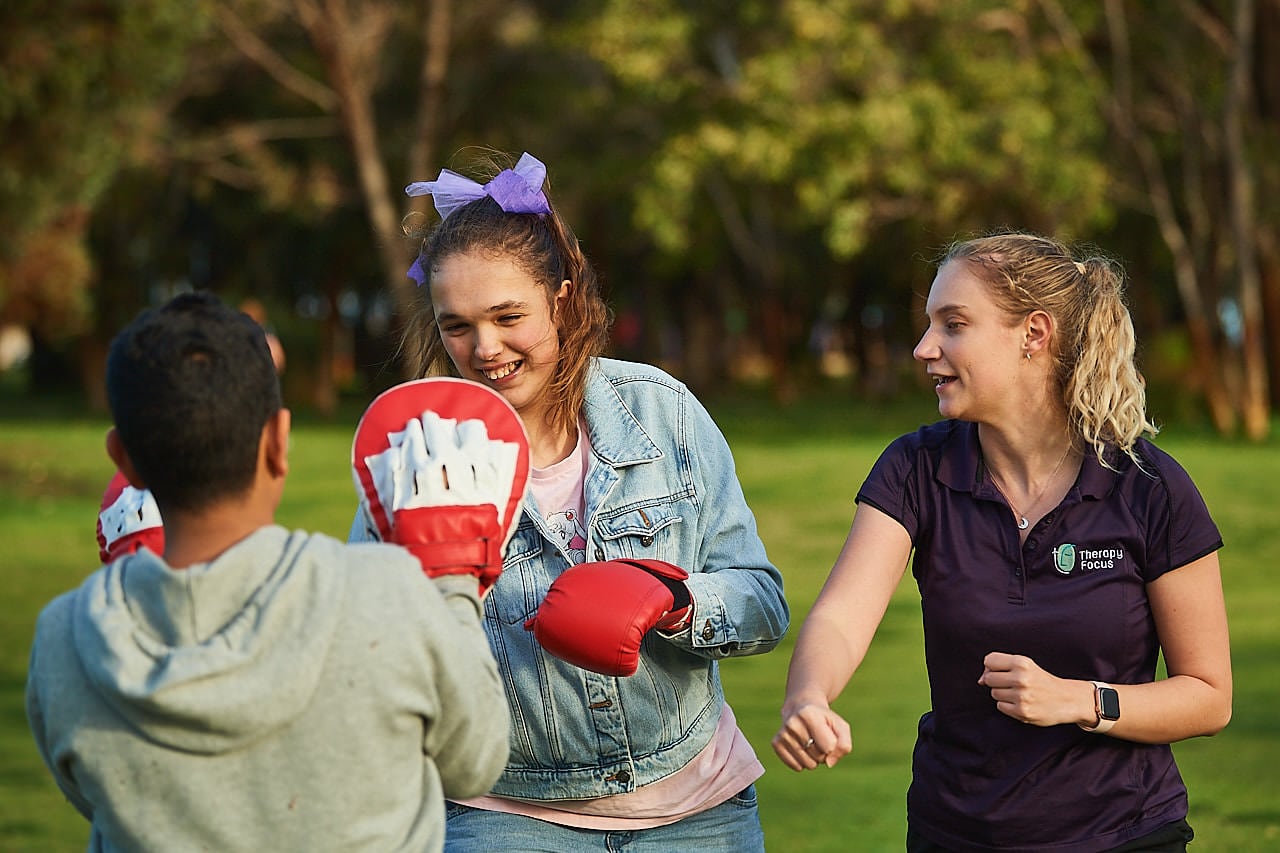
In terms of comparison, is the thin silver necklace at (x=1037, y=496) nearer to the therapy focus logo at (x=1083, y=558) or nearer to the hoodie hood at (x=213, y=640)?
the therapy focus logo at (x=1083, y=558)

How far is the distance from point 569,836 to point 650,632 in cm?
41

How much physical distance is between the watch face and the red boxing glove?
0.77m

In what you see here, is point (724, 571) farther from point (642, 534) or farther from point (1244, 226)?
point (1244, 226)

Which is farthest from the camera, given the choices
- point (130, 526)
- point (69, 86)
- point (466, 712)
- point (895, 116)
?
point (895, 116)

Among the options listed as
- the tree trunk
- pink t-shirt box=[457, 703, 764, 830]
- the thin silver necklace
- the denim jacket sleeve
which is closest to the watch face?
the thin silver necklace

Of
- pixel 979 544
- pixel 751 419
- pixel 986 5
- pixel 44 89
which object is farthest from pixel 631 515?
pixel 751 419

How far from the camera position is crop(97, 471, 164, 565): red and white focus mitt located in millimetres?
2934

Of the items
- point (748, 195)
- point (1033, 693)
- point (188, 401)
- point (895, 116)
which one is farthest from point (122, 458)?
point (748, 195)

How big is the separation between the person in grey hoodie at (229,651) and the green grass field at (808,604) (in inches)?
155

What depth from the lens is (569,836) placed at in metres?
3.16

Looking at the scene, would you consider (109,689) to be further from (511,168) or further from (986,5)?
(986,5)

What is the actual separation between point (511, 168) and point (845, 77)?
1857 centimetres

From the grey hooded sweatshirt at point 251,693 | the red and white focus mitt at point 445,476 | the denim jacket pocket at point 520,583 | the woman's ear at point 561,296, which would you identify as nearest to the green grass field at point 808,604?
the denim jacket pocket at point 520,583

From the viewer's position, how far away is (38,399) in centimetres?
4253
